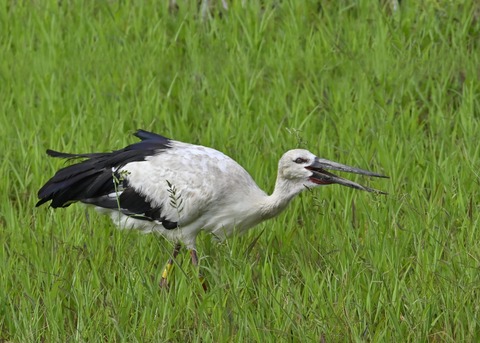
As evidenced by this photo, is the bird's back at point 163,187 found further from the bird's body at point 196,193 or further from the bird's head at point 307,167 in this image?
the bird's head at point 307,167

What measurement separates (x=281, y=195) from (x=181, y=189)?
497 millimetres

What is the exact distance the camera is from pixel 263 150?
6.40 meters

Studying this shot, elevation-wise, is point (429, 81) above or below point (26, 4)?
below

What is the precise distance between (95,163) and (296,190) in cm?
105

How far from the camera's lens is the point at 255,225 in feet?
18.0

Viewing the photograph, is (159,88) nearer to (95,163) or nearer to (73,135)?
(73,135)

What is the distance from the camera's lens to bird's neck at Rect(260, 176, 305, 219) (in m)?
5.29

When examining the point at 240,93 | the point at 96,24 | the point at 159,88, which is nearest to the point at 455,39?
the point at 240,93

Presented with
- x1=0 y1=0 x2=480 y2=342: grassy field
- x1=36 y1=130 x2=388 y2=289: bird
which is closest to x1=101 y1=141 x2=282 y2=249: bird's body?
x1=36 y1=130 x2=388 y2=289: bird

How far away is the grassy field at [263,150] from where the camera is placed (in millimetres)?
4492

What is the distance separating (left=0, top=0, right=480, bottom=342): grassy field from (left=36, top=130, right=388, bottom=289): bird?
14 centimetres

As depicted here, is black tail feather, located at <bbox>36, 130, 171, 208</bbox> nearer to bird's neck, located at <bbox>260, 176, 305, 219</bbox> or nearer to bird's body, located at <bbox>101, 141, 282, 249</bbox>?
bird's body, located at <bbox>101, 141, 282, 249</bbox>

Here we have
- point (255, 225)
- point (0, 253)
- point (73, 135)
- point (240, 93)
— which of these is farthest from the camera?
point (240, 93)

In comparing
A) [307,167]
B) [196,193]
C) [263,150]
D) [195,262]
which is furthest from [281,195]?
[263,150]
